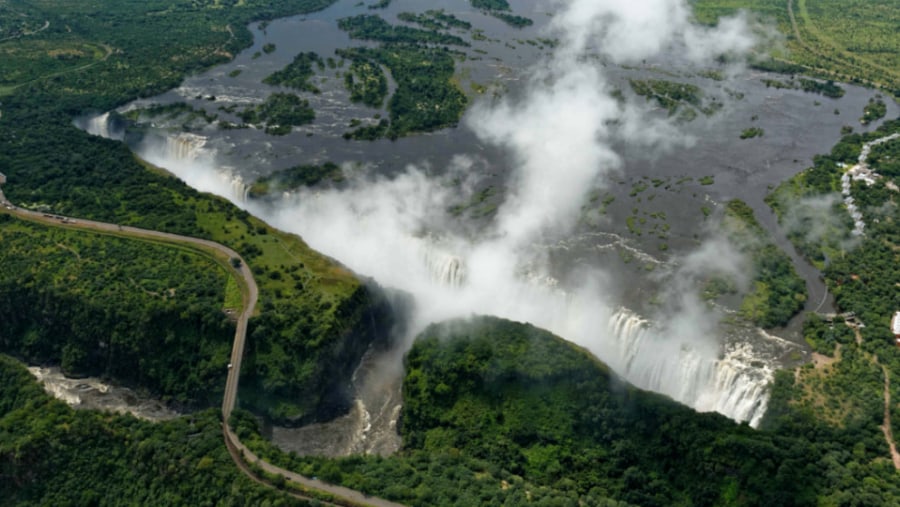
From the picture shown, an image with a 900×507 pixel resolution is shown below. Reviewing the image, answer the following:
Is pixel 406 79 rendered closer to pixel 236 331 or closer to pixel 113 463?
pixel 236 331

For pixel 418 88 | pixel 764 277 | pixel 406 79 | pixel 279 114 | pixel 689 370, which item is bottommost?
pixel 689 370

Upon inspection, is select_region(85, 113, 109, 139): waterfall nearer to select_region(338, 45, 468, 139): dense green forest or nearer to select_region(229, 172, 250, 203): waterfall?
select_region(229, 172, 250, 203): waterfall

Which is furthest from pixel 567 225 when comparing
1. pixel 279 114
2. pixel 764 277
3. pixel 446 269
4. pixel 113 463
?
pixel 279 114

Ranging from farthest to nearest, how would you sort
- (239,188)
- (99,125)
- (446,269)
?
(99,125) < (239,188) < (446,269)

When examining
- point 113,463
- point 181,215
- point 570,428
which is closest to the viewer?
point 113,463

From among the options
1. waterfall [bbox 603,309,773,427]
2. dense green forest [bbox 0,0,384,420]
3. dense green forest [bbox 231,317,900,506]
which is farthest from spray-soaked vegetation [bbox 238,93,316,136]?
waterfall [bbox 603,309,773,427]

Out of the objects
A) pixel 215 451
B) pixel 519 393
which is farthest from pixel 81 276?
pixel 519 393

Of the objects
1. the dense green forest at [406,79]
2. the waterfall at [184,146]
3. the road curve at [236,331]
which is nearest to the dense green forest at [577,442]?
the road curve at [236,331]
